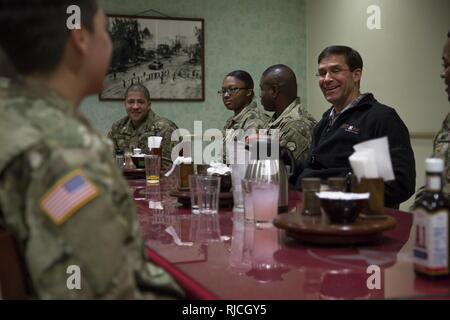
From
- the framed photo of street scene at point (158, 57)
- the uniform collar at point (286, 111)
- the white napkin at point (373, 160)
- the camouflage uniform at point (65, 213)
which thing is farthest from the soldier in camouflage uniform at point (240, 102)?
the camouflage uniform at point (65, 213)

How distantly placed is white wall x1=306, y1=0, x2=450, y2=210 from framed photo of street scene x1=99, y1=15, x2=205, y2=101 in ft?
5.24

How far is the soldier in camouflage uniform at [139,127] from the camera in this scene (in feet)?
16.3

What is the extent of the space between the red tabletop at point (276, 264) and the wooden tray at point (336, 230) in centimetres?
2

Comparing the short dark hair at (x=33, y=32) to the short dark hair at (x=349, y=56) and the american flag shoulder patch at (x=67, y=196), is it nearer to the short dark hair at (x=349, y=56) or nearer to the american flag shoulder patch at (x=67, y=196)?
the american flag shoulder patch at (x=67, y=196)

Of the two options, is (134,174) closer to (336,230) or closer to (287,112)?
(287,112)

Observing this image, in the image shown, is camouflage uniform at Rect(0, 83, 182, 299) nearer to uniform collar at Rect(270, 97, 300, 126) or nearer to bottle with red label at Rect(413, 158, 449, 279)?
bottle with red label at Rect(413, 158, 449, 279)

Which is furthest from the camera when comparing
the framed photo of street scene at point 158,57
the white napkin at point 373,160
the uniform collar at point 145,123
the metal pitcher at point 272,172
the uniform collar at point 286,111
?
the framed photo of street scene at point 158,57

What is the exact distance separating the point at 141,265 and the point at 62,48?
408 mm

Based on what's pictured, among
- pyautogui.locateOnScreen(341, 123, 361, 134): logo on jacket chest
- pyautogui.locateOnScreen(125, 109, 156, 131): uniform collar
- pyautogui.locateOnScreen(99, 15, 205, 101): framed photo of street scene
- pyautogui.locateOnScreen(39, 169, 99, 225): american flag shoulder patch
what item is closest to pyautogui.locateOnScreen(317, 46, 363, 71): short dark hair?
pyautogui.locateOnScreen(341, 123, 361, 134): logo on jacket chest

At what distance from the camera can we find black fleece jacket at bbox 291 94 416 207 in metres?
2.48

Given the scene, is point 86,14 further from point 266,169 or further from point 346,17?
point 346,17

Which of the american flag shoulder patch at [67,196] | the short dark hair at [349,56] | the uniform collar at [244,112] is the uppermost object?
the short dark hair at [349,56]

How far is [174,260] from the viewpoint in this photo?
1215mm

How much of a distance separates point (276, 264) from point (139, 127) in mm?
4086
